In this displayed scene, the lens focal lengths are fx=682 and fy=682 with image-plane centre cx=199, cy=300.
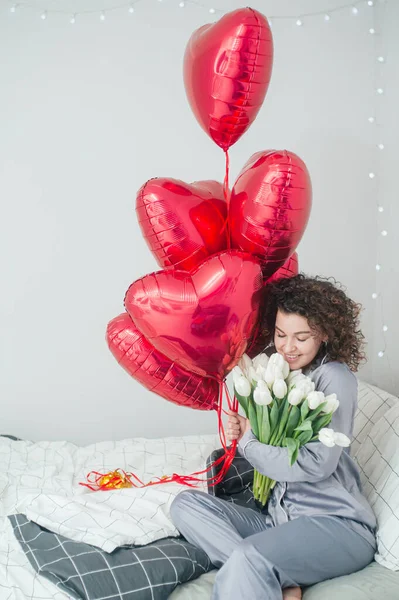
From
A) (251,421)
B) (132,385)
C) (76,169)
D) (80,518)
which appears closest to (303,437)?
(251,421)

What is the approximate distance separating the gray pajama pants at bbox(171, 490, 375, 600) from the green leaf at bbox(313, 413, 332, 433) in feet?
0.76

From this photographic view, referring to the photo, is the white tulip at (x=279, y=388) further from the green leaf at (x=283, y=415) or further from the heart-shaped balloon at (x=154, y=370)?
the heart-shaped balloon at (x=154, y=370)

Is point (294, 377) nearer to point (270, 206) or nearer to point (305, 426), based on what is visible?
point (305, 426)

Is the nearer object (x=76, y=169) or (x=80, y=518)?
(x=80, y=518)

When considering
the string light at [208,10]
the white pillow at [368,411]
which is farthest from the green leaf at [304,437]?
the string light at [208,10]

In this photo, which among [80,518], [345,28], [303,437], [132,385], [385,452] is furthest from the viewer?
[132,385]

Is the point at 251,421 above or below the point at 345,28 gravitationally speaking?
below

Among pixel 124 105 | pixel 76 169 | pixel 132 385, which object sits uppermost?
pixel 124 105

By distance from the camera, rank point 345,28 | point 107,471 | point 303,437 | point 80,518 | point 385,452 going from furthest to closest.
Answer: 1. point 345,28
2. point 107,471
3. point 385,452
4. point 80,518
5. point 303,437

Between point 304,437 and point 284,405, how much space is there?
0.29 feet

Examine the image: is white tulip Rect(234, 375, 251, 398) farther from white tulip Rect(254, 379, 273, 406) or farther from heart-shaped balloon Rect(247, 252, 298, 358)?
heart-shaped balloon Rect(247, 252, 298, 358)

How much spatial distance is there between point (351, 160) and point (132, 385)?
4.18 feet

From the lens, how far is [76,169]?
270 centimetres

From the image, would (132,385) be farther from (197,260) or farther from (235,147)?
(197,260)
